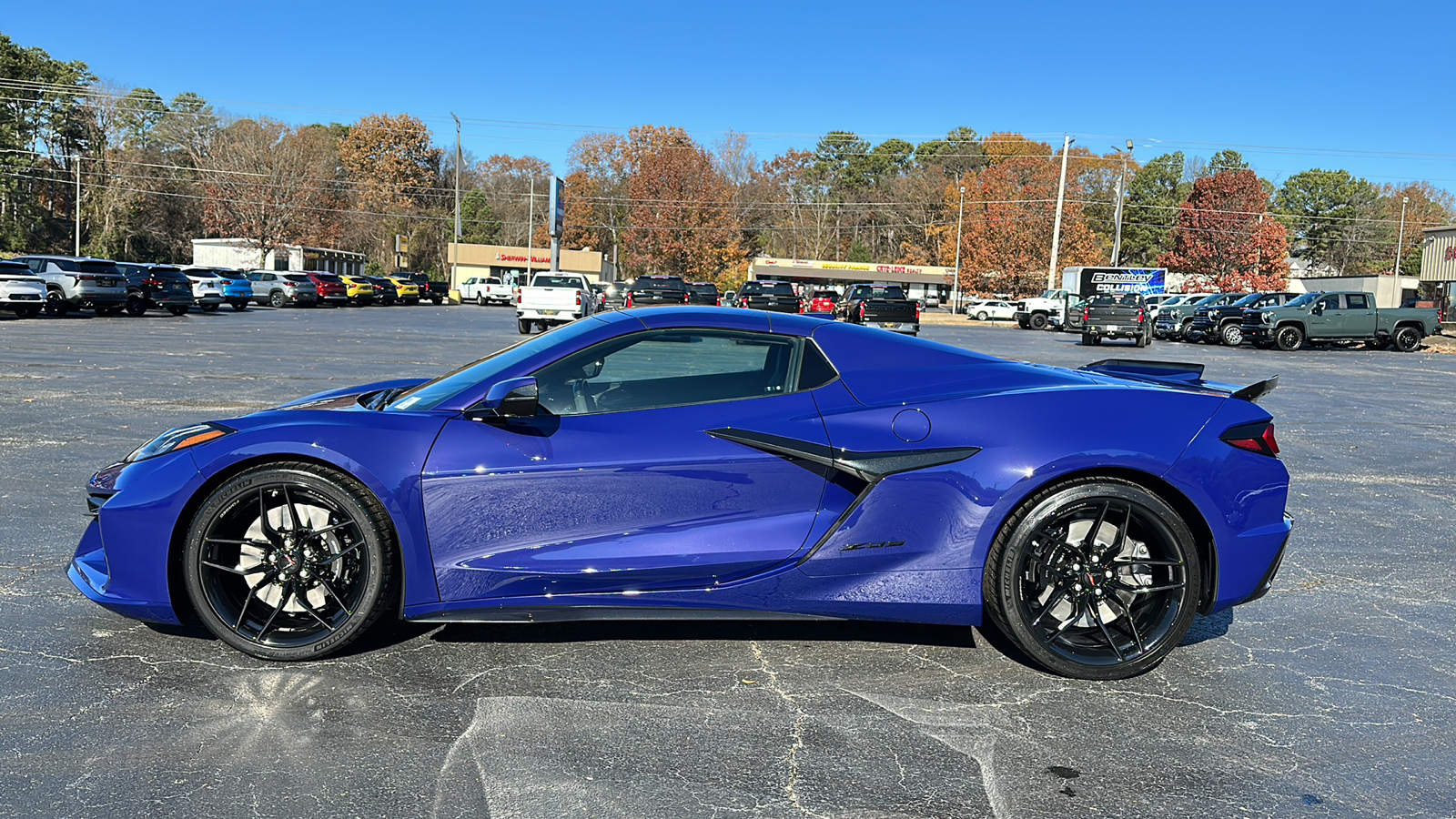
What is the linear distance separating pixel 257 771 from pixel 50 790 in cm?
53

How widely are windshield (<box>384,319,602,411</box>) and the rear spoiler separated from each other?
2.38 meters

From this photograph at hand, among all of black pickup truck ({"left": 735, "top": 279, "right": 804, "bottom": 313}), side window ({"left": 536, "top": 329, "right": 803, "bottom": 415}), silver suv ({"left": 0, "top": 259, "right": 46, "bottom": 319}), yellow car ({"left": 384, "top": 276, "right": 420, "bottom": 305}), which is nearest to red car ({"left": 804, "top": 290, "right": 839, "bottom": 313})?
black pickup truck ({"left": 735, "top": 279, "right": 804, "bottom": 313})

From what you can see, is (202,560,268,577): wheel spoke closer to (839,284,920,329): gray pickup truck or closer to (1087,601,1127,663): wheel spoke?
(1087,601,1127,663): wheel spoke

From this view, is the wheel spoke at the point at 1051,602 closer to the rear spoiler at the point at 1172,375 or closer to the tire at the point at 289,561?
the rear spoiler at the point at 1172,375

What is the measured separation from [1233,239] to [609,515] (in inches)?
2908

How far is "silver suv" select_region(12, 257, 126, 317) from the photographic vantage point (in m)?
29.5

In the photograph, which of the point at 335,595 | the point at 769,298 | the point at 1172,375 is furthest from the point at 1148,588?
the point at 769,298

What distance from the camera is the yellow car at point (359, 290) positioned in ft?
170

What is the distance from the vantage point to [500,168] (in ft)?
363

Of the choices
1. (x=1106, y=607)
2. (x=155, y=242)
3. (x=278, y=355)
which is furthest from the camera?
(x=155, y=242)

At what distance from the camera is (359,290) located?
52281mm

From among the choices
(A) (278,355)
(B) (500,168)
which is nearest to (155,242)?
(B) (500,168)

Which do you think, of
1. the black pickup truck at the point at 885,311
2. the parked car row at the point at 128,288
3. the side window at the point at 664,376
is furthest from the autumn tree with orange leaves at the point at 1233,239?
the side window at the point at 664,376

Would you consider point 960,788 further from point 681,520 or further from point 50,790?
point 50,790
